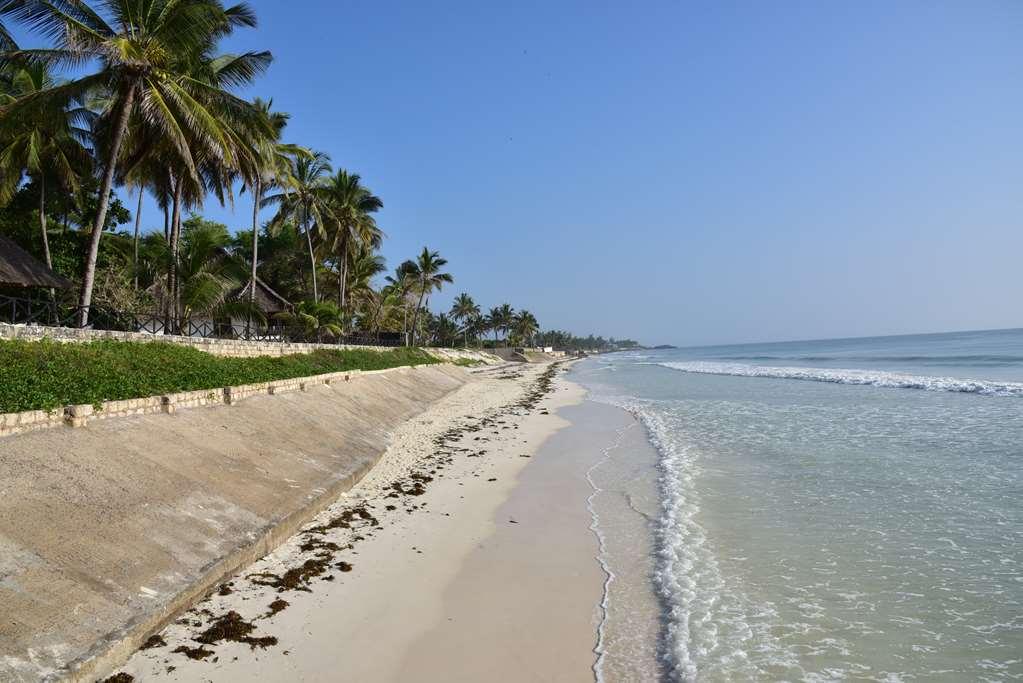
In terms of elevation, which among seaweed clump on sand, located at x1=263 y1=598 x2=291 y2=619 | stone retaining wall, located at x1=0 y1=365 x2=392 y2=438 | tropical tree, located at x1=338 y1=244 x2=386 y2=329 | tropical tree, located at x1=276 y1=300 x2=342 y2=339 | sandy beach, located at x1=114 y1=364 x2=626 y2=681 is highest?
tropical tree, located at x1=338 y1=244 x2=386 y2=329

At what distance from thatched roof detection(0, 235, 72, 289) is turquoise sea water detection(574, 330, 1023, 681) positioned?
15.5 m

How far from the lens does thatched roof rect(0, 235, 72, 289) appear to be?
13.8m

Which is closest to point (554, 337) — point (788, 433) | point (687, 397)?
point (687, 397)

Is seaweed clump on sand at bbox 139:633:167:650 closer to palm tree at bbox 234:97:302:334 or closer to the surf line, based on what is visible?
the surf line

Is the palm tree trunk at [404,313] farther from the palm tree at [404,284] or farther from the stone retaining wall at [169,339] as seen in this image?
the stone retaining wall at [169,339]

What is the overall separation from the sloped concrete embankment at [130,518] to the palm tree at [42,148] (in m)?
12.4

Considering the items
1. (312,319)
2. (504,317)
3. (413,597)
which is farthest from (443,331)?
(413,597)

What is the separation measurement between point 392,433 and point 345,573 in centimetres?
916

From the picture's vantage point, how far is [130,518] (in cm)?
559

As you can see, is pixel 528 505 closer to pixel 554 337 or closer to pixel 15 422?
pixel 15 422

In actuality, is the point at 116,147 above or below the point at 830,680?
above

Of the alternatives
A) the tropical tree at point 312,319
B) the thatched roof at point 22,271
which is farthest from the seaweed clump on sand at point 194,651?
the tropical tree at point 312,319

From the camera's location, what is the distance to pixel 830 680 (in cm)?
418

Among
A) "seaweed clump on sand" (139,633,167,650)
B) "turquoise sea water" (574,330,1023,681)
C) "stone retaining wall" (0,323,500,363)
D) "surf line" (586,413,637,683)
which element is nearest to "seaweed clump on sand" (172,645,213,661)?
"seaweed clump on sand" (139,633,167,650)
